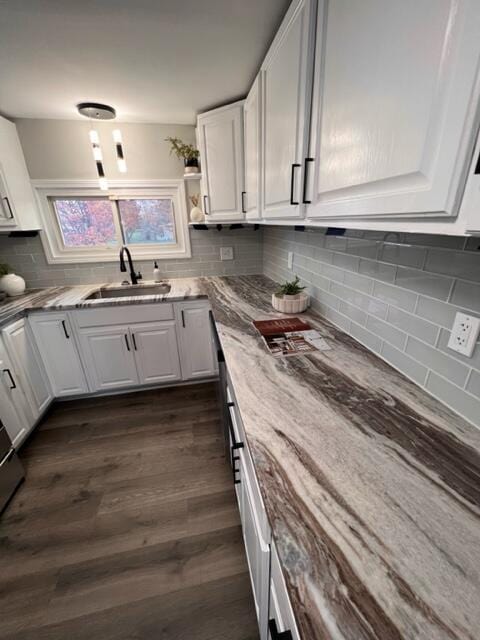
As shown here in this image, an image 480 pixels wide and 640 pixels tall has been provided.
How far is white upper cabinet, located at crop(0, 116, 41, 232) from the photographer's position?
6.11 feet

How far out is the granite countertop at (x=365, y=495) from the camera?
377 millimetres

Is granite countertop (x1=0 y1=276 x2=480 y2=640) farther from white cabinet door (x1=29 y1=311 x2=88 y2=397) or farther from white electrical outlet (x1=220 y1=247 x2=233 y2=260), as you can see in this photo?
white electrical outlet (x1=220 y1=247 x2=233 y2=260)

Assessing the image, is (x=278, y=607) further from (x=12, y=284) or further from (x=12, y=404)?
(x=12, y=284)

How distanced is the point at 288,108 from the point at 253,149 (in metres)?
0.58

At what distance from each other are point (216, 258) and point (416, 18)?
2.20m

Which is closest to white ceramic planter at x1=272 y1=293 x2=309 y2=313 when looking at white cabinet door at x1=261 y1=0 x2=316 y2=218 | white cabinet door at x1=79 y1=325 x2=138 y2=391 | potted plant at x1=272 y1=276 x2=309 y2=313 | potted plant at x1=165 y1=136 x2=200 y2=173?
potted plant at x1=272 y1=276 x2=309 y2=313

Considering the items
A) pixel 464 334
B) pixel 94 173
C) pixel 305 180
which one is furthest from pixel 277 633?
pixel 94 173

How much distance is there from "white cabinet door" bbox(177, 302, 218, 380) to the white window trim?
0.68 meters

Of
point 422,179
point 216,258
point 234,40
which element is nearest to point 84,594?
point 422,179

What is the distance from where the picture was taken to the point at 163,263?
2.52m

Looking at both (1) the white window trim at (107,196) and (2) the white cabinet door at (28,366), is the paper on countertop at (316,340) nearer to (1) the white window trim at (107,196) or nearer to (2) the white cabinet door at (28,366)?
(1) the white window trim at (107,196)

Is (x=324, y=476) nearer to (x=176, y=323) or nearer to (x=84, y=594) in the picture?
(x=84, y=594)

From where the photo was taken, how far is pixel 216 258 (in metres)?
2.60

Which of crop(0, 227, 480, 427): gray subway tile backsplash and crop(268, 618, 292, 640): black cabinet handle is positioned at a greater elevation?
crop(0, 227, 480, 427): gray subway tile backsplash
